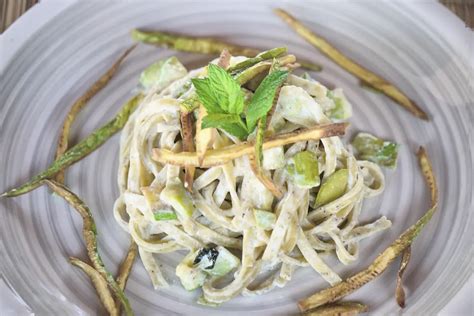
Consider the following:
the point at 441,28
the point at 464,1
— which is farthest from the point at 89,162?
the point at 464,1

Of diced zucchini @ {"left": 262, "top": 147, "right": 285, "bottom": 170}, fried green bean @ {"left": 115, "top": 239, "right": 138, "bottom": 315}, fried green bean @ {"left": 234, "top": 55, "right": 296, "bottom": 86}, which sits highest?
fried green bean @ {"left": 234, "top": 55, "right": 296, "bottom": 86}

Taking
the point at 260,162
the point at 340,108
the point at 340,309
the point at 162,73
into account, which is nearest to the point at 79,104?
A: the point at 162,73

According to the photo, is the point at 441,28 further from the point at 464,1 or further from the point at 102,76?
the point at 102,76

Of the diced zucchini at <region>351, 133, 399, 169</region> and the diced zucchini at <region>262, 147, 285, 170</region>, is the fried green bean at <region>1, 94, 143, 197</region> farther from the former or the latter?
the diced zucchini at <region>351, 133, 399, 169</region>

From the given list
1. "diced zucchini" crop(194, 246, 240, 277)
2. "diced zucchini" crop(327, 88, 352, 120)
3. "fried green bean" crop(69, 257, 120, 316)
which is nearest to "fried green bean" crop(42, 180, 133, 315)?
"fried green bean" crop(69, 257, 120, 316)

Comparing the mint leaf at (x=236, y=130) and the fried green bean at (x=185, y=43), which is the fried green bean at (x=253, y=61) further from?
the fried green bean at (x=185, y=43)

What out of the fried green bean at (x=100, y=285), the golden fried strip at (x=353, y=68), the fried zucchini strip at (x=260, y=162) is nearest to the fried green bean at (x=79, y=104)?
the fried green bean at (x=100, y=285)
